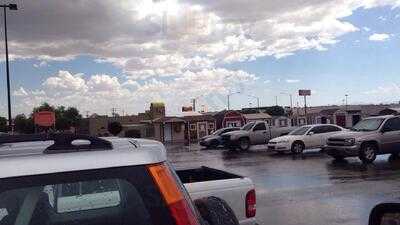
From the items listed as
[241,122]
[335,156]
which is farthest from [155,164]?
[241,122]

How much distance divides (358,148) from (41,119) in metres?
12.2

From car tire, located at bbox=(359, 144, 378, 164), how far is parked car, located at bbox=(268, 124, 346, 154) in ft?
23.5

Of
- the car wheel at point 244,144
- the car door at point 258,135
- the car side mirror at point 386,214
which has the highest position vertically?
the car side mirror at point 386,214

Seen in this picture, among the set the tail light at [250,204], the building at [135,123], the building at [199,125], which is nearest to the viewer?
the tail light at [250,204]

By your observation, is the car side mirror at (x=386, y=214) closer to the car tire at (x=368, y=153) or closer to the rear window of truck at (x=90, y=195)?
the rear window of truck at (x=90, y=195)

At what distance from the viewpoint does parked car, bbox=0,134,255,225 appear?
2.52 meters

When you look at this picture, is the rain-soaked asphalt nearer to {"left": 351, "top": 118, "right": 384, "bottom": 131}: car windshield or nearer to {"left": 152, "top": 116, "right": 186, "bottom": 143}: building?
{"left": 351, "top": 118, "right": 384, "bottom": 131}: car windshield

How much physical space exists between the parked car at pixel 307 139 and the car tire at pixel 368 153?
715 centimetres

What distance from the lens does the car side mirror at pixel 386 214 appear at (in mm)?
3268

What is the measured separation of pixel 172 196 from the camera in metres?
2.67

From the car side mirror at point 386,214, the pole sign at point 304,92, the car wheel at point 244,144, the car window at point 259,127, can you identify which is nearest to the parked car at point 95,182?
the car side mirror at point 386,214

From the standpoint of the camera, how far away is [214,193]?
637cm

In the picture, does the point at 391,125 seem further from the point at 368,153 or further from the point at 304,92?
the point at 304,92

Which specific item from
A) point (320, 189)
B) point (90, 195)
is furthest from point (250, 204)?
point (320, 189)
